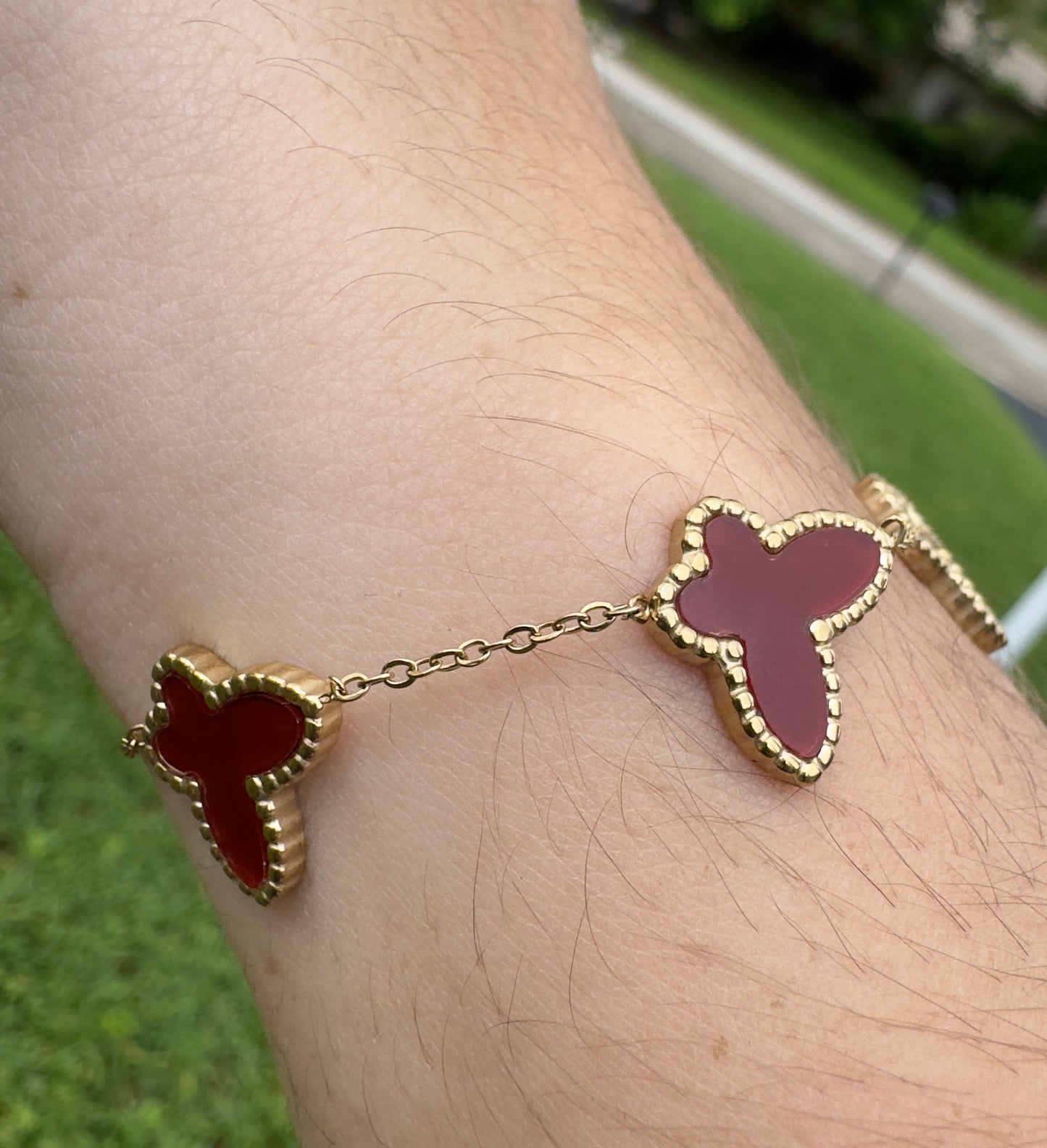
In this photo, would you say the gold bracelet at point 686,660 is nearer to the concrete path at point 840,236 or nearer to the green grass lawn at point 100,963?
the green grass lawn at point 100,963

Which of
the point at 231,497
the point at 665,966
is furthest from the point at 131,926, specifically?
the point at 665,966

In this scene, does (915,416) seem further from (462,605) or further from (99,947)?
(462,605)

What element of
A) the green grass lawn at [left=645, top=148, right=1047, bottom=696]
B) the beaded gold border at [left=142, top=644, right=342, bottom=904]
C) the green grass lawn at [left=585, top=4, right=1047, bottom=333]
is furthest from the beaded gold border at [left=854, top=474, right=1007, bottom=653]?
the green grass lawn at [left=585, top=4, right=1047, bottom=333]

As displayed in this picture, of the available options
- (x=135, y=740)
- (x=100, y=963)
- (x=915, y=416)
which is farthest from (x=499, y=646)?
(x=915, y=416)

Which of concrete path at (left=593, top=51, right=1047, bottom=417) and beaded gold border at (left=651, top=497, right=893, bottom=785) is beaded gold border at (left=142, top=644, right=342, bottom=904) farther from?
concrete path at (left=593, top=51, right=1047, bottom=417)

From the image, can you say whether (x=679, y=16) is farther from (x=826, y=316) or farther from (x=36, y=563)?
(x=36, y=563)

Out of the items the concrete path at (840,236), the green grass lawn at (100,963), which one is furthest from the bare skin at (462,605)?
the concrete path at (840,236)

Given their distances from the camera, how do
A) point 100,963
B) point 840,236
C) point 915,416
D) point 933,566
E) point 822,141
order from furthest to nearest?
point 822,141, point 840,236, point 915,416, point 100,963, point 933,566
